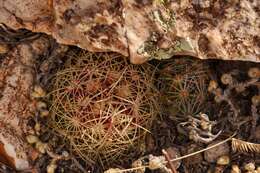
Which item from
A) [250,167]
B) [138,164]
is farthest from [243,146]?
[138,164]

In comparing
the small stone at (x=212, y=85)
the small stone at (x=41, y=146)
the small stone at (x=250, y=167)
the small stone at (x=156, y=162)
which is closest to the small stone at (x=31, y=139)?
the small stone at (x=41, y=146)

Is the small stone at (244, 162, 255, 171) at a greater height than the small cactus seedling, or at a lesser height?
lesser

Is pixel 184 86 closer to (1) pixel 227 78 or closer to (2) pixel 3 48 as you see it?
(1) pixel 227 78

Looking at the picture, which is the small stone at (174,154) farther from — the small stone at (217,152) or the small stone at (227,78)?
the small stone at (227,78)

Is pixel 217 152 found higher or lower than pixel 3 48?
lower

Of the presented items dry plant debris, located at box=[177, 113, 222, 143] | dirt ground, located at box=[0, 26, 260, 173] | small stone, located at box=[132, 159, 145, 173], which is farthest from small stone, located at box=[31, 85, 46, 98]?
dry plant debris, located at box=[177, 113, 222, 143]

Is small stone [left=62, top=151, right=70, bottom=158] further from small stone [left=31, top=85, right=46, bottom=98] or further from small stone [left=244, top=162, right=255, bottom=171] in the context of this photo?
small stone [left=244, top=162, right=255, bottom=171]
